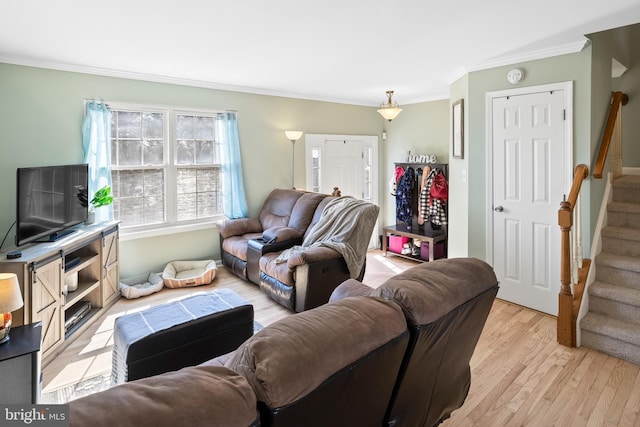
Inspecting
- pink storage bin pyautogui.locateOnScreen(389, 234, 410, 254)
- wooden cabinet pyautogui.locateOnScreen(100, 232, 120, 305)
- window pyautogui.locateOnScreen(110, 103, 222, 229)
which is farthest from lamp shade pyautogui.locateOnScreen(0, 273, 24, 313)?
pink storage bin pyautogui.locateOnScreen(389, 234, 410, 254)

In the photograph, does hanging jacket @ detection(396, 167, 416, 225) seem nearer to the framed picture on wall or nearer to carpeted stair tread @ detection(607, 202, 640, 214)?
the framed picture on wall

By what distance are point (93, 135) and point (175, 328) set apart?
9.11ft

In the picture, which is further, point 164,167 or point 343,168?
point 343,168

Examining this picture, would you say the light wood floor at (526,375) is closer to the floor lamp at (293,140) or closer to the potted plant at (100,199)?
the potted plant at (100,199)

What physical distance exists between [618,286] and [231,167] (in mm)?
4280

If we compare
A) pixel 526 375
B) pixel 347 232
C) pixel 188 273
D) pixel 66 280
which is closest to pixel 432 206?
pixel 347 232

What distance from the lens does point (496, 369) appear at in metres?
2.57

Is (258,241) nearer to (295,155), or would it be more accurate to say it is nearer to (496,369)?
(295,155)

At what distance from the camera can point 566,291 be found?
9.48 feet

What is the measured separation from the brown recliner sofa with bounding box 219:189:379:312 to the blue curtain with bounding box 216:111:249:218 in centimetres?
21

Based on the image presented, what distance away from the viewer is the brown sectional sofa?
0.78 metres

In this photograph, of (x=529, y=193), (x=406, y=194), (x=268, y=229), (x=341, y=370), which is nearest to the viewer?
(x=341, y=370)

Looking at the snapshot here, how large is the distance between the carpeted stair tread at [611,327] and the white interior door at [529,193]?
51 centimetres

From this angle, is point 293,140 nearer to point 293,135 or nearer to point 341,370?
point 293,135
